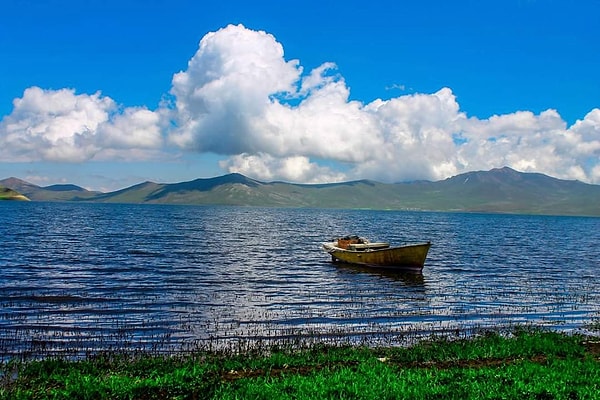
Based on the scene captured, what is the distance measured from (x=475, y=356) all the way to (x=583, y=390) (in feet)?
14.1

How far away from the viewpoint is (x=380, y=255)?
156 ft

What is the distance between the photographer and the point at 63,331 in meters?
21.8

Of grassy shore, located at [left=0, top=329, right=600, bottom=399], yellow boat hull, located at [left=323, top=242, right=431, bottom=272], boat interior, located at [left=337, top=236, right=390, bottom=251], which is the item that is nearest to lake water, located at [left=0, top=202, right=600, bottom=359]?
yellow boat hull, located at [left=323, top=242, right=431, bottom=272]

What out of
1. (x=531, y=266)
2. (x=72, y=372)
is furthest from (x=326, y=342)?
(x=531, y=266)

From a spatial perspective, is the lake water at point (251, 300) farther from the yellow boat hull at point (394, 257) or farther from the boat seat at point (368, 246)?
the boat seat at point (368, 246)

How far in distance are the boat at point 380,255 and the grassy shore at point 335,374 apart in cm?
2671

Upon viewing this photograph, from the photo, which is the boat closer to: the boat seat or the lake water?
the boat seat

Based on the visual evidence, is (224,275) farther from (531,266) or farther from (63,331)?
(531,266)

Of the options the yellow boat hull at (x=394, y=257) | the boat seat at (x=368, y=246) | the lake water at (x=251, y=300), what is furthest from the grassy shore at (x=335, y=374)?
the boat seat at (x=368, y=246)

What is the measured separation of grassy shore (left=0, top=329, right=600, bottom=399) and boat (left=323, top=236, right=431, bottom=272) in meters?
26.7

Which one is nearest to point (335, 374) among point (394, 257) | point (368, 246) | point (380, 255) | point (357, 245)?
point (394, 257)

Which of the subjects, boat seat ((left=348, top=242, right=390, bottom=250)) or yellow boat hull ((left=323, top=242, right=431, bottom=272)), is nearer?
yellow boat hull ((left=323, top=242, right=431, bottom=272))

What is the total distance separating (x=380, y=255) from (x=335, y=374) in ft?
113

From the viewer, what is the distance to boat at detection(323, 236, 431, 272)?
4544 cm
